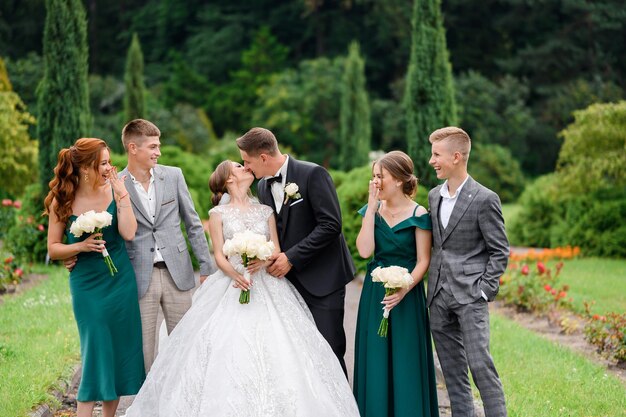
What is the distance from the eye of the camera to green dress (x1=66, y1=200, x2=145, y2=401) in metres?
5.04

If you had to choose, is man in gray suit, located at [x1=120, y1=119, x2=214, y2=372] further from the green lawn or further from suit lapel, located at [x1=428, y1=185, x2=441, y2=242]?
the green lawn

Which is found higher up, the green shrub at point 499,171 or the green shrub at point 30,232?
the green shrub at point 30,232

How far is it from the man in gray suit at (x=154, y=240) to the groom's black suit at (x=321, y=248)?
2.09 ft

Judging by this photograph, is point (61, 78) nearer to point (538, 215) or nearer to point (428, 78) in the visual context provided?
point (428, 78)

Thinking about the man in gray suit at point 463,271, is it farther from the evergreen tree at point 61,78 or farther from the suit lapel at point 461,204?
the evergreen tree at point 61,78

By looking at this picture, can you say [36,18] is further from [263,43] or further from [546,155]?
[546,155]

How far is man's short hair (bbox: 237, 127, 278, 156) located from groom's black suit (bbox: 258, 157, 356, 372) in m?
0.24

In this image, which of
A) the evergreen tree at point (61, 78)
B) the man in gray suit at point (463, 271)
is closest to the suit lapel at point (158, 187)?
the man in gray suit at point (463, 271)

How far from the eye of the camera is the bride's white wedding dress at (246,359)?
4770 mm

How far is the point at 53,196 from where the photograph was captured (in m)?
5.11

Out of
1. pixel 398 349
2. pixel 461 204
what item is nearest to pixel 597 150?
pixel 461 204

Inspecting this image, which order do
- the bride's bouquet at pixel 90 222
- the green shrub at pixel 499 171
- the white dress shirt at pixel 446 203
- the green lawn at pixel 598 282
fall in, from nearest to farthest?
the bride's bouquet at pixel 90 222
the white dress shirt at pixel 446 203
the green lawn at pixel 598 282
the green shrub at pixel 499 171

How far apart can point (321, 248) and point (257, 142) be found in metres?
0.81

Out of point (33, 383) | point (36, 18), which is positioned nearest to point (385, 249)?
point (33, 383)
